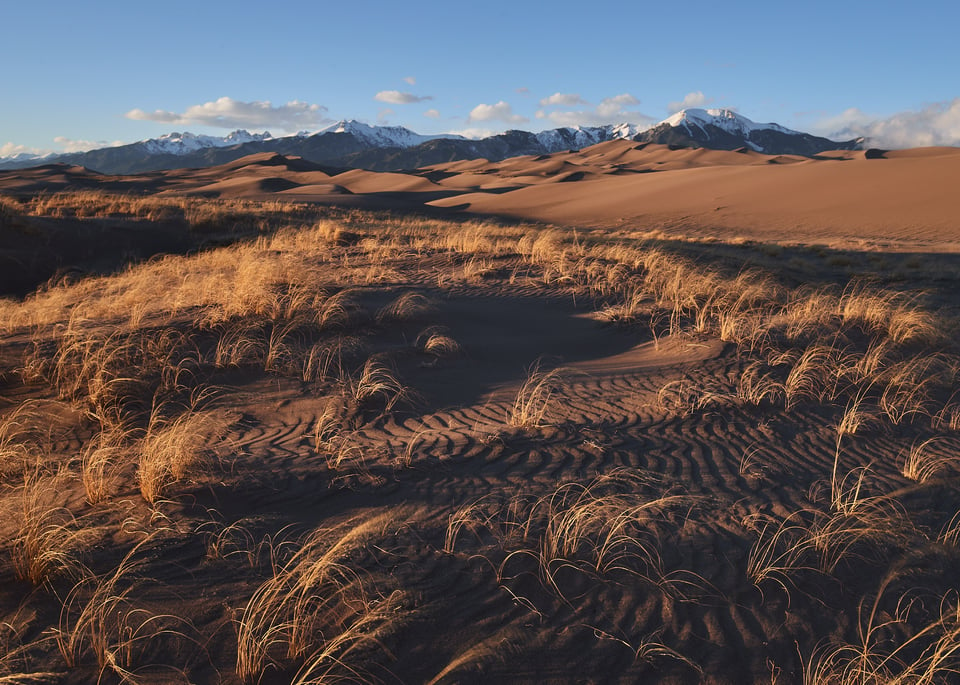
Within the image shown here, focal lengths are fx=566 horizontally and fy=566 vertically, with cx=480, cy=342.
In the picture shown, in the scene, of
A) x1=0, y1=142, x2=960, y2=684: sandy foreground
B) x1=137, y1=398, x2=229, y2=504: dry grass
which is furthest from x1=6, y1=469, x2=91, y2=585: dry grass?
x1=137, y1=398, x2=229, y2=504: dry grass

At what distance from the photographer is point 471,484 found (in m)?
3.93

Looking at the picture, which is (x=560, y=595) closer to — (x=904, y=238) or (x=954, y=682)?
(x=954, y=682)

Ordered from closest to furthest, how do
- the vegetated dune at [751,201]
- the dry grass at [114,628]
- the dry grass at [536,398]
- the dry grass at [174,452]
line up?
the dry grass at [114,628]
the dry grass at [174,452]
the dry grass at [536,398]
the vegetated dune at [751,201]

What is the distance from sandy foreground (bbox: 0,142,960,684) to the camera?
8.36 ft

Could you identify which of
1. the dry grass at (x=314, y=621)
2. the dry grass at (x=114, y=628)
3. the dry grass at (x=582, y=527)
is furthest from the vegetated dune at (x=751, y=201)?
the dry grass at (x=114, y=628)

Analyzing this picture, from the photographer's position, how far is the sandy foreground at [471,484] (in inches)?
100

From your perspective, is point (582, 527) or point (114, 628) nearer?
point (114, 628)

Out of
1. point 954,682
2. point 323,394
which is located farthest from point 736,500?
point 323,394

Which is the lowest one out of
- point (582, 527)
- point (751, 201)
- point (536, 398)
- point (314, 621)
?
point (314, 621)

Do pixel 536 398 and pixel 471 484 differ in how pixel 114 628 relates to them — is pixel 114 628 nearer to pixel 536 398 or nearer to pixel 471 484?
pixel 471 484

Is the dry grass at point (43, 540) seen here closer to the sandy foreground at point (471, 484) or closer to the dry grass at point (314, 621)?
the sandy foreground at point (471, 484)

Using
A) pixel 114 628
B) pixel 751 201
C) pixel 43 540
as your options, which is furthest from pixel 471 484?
pixel 751 201

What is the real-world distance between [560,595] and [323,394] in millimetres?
3299

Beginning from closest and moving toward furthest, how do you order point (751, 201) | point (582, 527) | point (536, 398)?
1. point (582, 527)
2. point (536, 398)
3. point (751, 201)
